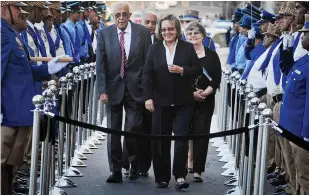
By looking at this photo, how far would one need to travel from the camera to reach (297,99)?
930cm

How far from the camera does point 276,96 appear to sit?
11.0 m

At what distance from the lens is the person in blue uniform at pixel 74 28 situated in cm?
1739

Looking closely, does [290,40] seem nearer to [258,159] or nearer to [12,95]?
[258,159]

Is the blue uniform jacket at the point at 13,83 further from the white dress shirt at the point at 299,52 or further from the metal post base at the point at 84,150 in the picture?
the metal post base at the point at 84,150

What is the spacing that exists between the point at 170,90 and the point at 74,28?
7.83 metres

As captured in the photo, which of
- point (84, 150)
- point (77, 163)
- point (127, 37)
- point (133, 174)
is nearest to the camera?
point (127, 37)

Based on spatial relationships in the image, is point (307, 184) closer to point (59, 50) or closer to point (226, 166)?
point (226, 166)

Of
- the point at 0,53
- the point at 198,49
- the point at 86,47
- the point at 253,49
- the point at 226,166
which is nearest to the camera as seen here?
the point at 0,53

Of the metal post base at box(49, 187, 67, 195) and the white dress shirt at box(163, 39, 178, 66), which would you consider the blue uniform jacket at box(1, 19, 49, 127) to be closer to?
the metal post base at box(49, 187, 67, 195)

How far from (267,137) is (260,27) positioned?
6.22 m

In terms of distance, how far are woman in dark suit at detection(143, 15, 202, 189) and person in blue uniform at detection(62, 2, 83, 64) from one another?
597cm

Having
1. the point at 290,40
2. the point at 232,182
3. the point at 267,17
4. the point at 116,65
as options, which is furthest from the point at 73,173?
the point at 267,17

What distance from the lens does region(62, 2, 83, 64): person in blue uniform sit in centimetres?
1739

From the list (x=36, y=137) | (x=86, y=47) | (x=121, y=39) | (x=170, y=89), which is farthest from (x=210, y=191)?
(x=86, y=47)
